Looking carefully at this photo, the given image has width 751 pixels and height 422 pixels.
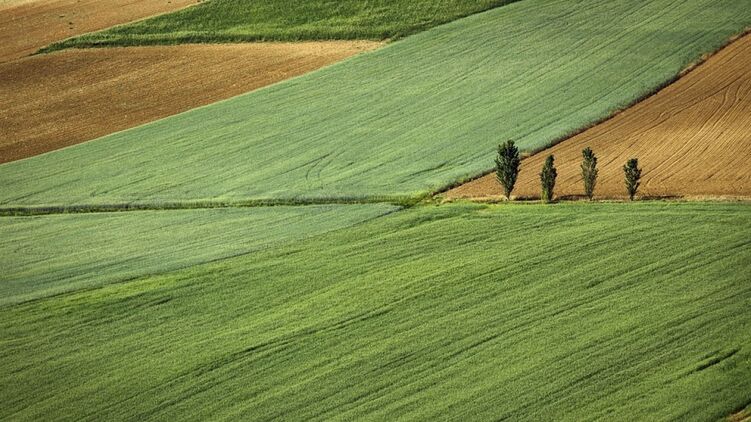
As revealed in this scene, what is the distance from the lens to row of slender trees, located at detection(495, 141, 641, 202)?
3284cm

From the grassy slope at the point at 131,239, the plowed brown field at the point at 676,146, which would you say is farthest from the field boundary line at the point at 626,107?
the grassy slope at the point at 131,239

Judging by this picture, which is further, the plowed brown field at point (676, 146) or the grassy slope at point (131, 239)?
the plowed brown field at point (676, 146)

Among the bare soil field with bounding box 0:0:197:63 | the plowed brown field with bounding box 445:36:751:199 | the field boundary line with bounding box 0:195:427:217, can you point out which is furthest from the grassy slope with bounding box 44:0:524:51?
the field boundary line with bounding box 0:195:427:217

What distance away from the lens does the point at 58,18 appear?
221 ft

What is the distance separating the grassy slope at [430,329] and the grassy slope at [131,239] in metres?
1.24

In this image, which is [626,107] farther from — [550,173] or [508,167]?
[550,173]

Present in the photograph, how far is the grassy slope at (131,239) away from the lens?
1234 inches

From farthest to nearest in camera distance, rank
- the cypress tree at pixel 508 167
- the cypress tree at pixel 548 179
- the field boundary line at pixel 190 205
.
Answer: the field boundary line at pixel 190 205 → the cypress tree at pixel 508 167 → the cypress tree at pixel 548 179

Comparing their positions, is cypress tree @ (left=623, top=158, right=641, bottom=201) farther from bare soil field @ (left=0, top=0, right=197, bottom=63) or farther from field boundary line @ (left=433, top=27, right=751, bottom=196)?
bare soil field @ (left=0, top=0, right=197, bottom=63)

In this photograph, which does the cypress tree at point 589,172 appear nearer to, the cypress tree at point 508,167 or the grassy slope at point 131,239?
the cypress tree at point 508,167

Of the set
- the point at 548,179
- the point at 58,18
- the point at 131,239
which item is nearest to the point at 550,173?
the point at 548,179

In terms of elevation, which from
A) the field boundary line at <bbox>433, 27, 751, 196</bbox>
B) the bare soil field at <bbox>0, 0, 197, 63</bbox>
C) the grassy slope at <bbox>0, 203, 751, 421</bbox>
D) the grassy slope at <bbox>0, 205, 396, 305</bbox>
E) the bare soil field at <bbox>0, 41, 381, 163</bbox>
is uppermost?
the bare soil field at <bbox>0, 0, 197, 63</bbox>

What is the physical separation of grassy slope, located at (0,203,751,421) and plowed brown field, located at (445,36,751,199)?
2.92m

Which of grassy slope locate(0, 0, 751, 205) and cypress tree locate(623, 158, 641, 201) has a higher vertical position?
grassy slope locate(0, 0, 751, 205)
